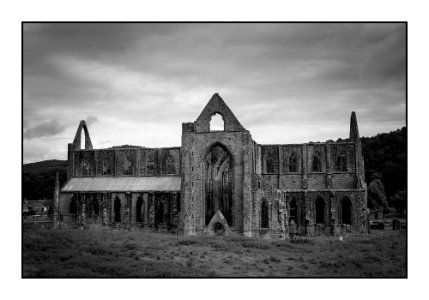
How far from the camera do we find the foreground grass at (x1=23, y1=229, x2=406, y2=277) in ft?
87.2

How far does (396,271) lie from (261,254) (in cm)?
931

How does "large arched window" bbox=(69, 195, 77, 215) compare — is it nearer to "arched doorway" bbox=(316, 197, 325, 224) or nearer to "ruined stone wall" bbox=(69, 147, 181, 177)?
"ruined stone wall" bbox=(69, 147, 181, 177)

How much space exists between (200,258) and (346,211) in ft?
87.7

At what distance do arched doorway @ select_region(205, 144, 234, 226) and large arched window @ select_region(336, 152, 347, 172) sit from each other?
40.4 ft

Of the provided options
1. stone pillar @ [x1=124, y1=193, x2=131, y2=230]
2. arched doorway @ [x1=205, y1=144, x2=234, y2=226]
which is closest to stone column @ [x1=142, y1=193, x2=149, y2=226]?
stone pillar @ [x1=124, y1=193, x2=131, y2=230]

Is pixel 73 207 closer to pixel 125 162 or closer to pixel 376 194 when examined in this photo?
pixel 125 162

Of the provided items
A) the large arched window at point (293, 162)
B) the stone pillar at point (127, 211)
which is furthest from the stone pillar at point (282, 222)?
the stone pillar at point (127, 211)

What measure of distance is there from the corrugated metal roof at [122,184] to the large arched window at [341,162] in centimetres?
1770

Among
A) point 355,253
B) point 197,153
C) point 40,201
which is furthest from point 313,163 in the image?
point 40,201

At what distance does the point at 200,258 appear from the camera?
102 feet

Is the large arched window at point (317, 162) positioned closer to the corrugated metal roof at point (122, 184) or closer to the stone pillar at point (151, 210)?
the corrugated metal roof at point (122, 184)

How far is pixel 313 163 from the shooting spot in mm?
55875

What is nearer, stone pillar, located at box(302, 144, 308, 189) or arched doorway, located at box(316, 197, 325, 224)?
arched doorway, located at box(316, 197, 325, 224)

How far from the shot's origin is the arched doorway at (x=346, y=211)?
51.2m
